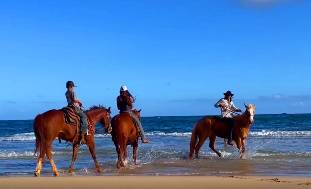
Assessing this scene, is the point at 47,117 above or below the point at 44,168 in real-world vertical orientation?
above

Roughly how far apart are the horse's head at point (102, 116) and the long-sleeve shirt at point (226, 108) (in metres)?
4.28

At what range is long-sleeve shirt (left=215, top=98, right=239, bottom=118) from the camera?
16125 mm

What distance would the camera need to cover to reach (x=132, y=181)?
9117mm

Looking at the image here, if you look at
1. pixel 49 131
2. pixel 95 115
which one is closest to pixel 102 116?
pixel 95 115

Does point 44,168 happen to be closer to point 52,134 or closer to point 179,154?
point 52,134

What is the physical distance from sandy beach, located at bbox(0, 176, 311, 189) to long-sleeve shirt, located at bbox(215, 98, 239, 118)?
6589 millimetres

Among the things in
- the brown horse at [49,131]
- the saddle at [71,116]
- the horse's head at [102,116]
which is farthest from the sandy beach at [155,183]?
the horse's head at [102,116]

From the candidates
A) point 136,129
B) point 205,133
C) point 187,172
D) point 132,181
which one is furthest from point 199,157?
point 132,181

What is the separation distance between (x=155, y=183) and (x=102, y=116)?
4379 millimetres

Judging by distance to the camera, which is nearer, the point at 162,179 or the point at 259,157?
the point at 162,179

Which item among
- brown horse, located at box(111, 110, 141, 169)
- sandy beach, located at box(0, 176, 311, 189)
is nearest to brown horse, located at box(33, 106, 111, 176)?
brown horse, located at box(111, 110, 141, 169)

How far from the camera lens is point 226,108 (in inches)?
637

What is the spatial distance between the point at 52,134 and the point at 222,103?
6306mm

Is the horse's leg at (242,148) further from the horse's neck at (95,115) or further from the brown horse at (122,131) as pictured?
the horse's neck at (95,115)
